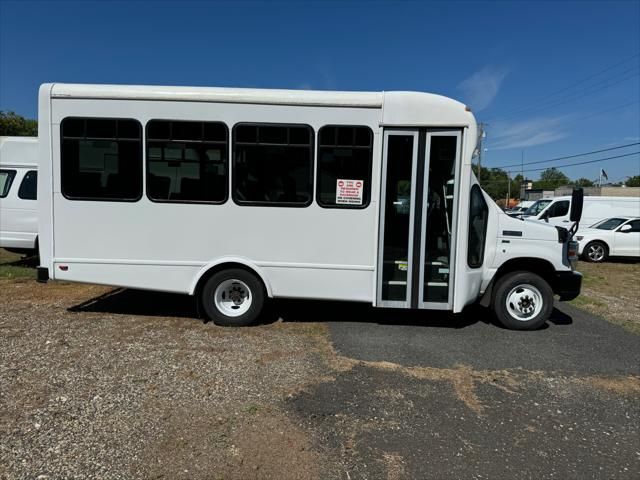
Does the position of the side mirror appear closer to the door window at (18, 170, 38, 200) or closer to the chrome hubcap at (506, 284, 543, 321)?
the chrome hubcap at (506, 284, 543, 321)

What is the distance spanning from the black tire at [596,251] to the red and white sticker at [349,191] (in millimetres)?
11391

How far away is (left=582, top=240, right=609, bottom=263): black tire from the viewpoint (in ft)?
46.2

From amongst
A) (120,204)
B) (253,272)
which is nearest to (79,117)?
(120,204)

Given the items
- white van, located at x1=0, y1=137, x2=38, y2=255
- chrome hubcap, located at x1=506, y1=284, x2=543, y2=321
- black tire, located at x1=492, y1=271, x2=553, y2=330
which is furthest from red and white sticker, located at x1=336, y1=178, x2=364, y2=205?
white van, located at x1=0, y1=137, x2=38, y2=255

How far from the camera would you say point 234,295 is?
6004mm

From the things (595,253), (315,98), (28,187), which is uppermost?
(315,98)

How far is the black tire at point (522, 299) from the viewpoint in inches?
238

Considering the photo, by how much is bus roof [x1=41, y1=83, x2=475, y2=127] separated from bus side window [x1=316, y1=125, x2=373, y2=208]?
32 cm

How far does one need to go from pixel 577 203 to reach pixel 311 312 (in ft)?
12.3

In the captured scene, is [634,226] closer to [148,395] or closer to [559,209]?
[559,209]

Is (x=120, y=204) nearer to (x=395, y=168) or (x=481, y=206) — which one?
(x=395, y=168)

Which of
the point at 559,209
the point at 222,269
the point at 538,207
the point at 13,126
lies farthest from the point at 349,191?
the point at 13,126

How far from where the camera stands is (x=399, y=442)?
336 centimetres

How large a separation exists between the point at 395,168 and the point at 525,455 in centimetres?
345
